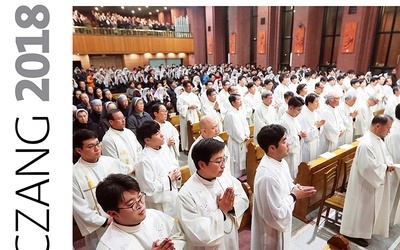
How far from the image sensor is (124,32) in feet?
65.1

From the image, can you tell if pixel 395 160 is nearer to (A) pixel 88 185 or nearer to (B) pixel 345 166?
(B) pixel 345 166

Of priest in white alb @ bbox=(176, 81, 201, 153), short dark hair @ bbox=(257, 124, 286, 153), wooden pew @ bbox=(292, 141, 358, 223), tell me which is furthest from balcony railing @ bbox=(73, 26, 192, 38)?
short dark hair @ bbox=(257, 124, 286, 153)

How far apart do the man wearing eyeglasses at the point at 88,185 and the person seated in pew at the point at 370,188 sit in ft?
9.84

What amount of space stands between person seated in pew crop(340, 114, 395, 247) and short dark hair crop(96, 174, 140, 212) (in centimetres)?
281

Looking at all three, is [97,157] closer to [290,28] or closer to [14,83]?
[14,83]

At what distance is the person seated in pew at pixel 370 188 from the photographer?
296cm

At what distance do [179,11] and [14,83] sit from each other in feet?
84.6

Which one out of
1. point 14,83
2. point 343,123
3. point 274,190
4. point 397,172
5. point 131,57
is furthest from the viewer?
point 131,57

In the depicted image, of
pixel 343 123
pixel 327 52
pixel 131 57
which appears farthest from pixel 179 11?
pixel 343 123

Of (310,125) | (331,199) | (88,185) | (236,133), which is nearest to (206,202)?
(88,185)

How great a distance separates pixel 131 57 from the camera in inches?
824

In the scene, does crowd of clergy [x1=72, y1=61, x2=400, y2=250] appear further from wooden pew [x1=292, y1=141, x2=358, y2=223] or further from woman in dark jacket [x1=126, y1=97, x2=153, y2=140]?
wooden pew [x1=292, y1=141, x2=358, y2=223]

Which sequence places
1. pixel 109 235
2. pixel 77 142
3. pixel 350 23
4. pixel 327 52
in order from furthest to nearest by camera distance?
pixel 327 52 < pixel 350 23 < pixel 77 142 < pixel 109 235

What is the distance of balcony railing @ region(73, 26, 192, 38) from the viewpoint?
1812 cm
